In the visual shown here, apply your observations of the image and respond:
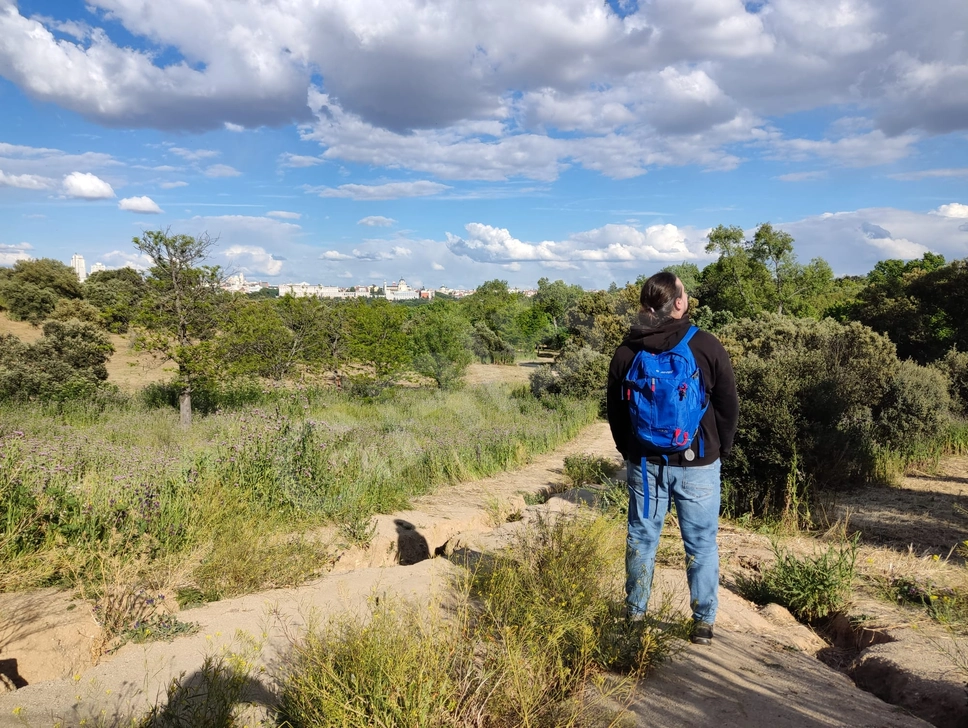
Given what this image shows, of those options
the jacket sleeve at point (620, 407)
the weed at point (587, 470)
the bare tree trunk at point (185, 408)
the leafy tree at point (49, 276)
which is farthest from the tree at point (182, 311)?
the leafy tree at point (49, 276)

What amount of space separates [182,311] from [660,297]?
11882mm

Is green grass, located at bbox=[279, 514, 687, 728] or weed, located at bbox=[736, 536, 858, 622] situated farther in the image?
weed, located at bbox=[736, 536, 858, 622]

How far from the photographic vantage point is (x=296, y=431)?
6453mm

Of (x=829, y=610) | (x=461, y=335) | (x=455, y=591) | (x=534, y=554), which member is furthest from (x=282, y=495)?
(x=461, y=335)

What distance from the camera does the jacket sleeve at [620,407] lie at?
325 centimetres

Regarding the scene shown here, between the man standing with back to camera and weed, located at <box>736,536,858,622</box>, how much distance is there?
1.08 metres

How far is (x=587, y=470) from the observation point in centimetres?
896

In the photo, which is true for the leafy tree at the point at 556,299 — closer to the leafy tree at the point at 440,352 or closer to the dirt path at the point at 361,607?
the leafy tree at the point at 440,352

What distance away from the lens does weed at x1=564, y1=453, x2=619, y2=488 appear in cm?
880

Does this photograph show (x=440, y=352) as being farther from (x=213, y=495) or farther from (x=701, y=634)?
(x=701, y=634)

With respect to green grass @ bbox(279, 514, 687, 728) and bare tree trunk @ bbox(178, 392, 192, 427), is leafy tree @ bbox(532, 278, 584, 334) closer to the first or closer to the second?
bare tree trunk @ bbox(178, 392, 192, 427)

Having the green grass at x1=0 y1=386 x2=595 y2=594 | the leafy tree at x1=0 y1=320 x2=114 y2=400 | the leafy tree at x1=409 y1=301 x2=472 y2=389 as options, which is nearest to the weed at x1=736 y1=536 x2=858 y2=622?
the green grass at x1=0 y1=386 x2=595 y2=594

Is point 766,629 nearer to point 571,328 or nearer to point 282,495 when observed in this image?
point 282,495

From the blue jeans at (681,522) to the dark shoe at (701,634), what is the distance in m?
0.08
